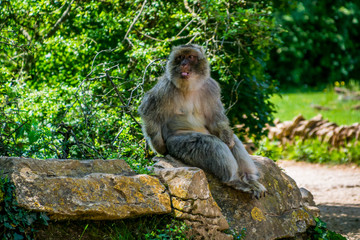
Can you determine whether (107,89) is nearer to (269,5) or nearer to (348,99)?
(269,5)

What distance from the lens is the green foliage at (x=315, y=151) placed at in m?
10.8

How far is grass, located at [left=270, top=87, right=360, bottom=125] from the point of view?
537 inches

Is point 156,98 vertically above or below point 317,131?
above

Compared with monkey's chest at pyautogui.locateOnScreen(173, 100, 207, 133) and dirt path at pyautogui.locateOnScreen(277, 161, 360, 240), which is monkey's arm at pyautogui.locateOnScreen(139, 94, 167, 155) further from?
dirt path at pyautogui.locateOnScreen(277, 161, 360, 240)

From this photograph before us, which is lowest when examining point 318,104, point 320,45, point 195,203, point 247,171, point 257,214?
point 318,104

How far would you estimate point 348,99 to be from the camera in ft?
51.6

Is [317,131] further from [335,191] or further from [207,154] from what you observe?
[207,154]

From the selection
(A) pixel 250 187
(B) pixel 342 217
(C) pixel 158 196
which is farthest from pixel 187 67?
(B) pixel 342 217

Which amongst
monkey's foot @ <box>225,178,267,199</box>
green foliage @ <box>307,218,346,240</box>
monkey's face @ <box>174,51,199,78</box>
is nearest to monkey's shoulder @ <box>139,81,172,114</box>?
monkey's face @ <box>174,51,199,78</box>

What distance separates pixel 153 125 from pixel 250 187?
1.27 meters

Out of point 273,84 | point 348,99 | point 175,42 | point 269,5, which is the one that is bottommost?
point 348,99

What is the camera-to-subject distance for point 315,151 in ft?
37.0

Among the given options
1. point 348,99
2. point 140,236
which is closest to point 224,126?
point 140,236

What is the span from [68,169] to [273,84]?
5.09 m
